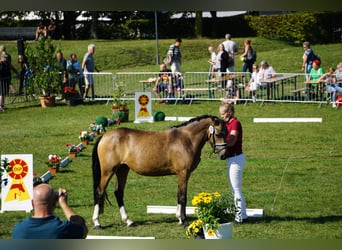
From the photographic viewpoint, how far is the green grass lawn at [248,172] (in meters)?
9.86

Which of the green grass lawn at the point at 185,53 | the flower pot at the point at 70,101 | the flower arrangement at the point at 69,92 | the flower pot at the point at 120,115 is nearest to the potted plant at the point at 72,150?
the flower pot at the point at 120,115

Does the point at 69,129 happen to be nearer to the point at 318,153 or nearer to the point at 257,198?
the point at 318,153

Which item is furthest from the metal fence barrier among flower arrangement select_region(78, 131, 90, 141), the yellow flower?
the yellow flower

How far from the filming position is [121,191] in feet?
33.0

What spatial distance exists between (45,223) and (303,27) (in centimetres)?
2299

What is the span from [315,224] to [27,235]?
428 centimetres

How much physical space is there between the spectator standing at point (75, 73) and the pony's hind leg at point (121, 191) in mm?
9890

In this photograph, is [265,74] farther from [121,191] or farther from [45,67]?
[121,191]

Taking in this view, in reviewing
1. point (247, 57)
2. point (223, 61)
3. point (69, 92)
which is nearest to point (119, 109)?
point (69, 92)

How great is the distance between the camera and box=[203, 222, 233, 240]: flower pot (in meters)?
8.65

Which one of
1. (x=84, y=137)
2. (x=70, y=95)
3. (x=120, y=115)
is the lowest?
(x=84, y=137)

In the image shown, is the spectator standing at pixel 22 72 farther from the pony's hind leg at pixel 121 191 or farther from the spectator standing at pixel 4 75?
the pony's hind leg at pixel 121 191

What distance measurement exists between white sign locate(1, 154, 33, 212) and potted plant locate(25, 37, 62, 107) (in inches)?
357

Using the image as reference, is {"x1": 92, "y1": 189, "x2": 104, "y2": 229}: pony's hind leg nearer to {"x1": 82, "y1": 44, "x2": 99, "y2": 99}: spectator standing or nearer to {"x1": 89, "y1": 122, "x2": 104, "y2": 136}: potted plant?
{"x1": 89, "y1": 122, "x2": 104, "y2": 136}: potted plant
